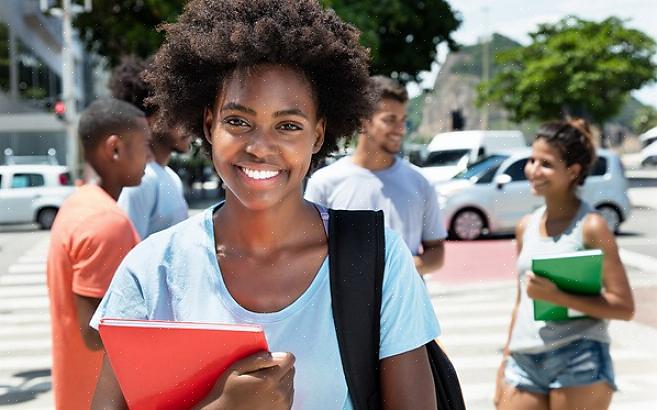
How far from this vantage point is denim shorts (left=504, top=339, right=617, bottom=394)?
3.13 metres

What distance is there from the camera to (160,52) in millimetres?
1898

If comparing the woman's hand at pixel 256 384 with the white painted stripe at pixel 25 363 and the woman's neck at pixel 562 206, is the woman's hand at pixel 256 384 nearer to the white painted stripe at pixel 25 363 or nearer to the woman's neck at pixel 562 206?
the woman's neck at pixel 562 206

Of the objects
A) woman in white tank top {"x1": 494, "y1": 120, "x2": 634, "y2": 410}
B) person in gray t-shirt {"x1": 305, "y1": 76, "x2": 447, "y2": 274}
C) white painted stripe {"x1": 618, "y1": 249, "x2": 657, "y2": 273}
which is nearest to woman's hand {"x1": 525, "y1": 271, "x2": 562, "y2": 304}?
woman in white tank top {"x1": 494, "y1": 120, "x2": 634, "y2": 410}

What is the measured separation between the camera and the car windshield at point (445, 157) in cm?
1937

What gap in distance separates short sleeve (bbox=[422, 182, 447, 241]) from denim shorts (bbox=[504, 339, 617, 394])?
48.5 inches

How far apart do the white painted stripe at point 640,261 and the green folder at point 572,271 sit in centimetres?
894

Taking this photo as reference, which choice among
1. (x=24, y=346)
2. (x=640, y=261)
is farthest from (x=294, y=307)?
(x=640, y=261)

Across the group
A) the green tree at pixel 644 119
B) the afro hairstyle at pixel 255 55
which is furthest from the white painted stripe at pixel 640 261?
the green tree at pixel 644 119

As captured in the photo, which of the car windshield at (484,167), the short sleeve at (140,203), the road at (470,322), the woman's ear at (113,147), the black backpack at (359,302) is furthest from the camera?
the car windshield at (484,167)

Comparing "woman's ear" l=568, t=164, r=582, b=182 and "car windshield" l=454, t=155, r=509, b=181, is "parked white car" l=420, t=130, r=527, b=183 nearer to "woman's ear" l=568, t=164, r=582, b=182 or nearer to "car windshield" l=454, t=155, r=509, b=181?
"car windshield" l=454, t=155, r=509, b=181

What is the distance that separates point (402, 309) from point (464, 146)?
18.6 meters

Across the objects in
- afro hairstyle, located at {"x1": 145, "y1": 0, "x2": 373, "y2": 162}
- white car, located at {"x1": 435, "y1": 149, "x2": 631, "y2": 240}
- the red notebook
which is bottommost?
white car, located at {"x1": 435, "y1": 149, "x2": 631, "y2": 240}

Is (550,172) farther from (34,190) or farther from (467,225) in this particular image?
(34,190)

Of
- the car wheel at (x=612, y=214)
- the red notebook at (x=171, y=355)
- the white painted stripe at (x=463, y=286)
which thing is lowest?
the white painted stripe at (x=463, y=286)
